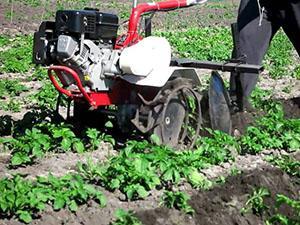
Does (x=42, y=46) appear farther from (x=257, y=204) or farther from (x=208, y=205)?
(x=257, y=204)

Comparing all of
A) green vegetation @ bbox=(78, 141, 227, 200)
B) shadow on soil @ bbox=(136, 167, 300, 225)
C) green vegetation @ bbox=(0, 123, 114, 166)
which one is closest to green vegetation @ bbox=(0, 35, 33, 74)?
green vegetation @ bbox=(0, 123, 114, 166)

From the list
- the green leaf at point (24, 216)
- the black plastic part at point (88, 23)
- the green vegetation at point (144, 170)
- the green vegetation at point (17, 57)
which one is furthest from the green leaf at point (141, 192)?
the green vegetation at point (17, 57)

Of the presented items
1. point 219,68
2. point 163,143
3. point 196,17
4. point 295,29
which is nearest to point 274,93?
point 295,29

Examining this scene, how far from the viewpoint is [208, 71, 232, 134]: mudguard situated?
5.45 meters

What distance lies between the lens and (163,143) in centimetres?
511

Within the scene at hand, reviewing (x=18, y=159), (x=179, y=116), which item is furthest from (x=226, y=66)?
(x=18, y=159)

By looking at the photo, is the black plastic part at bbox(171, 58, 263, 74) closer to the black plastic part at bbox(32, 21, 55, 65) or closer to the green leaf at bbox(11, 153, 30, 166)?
the black plastic part at bbox(32, 21, 55, 65)

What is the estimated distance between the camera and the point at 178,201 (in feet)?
13.4

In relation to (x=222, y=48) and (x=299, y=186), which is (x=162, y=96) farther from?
(x=222, y=48)

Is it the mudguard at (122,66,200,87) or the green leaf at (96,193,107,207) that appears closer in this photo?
the green leaf at (96,193,107,207)

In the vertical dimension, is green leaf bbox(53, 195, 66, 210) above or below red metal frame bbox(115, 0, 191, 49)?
below

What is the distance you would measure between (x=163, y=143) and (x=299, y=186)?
107cm

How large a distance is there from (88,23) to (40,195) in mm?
1514

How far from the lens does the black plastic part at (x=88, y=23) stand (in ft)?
15.4
